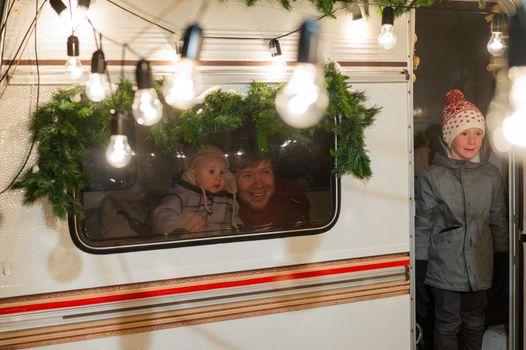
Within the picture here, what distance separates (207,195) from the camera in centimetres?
331

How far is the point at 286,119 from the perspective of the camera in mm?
3352

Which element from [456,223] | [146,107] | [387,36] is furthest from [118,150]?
[456,223]

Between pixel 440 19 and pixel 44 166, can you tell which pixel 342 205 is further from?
pixel 440 19

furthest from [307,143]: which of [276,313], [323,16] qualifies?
[276,313]

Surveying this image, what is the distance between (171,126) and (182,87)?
39cm

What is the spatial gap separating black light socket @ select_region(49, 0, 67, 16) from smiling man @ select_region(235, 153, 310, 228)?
134 cm

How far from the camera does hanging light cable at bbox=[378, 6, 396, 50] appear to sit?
10.7 ft

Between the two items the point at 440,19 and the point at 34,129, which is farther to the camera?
the point at 440,19

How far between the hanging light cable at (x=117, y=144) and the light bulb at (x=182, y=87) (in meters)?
0.31

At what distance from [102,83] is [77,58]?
231 millimetres

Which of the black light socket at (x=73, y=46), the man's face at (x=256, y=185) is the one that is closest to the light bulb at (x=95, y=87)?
the black light socket at (x=73, y=46)

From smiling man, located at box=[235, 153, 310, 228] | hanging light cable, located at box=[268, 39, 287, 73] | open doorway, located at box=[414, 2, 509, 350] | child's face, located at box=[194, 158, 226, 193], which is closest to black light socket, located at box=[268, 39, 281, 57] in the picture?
hanging light cable, located at box=[268, 39, 287, 73]

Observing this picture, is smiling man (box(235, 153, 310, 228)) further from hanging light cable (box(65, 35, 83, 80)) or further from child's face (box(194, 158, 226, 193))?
hanging light cable (box(65, 35, 83, 80))

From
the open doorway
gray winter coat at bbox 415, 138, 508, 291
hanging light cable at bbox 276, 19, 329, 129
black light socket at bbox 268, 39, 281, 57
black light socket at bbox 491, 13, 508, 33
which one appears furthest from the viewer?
the open doorway
